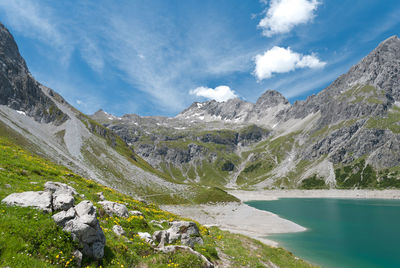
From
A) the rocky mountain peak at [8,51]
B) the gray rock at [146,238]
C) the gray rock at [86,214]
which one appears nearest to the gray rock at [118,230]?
the gray rock at [146,238]

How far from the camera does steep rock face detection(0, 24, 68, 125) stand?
131 meters

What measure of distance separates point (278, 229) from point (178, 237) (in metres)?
64.0

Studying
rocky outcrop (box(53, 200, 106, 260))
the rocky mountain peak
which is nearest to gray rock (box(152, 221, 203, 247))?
rocky outcrop (box(53, 200, 106, 260))

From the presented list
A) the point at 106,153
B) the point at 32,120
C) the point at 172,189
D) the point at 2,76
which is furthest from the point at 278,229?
the point at 2,76

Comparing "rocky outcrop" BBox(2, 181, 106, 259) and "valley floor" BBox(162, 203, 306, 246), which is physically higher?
"rocky outcrop" BBox(2, 181, 106, 259)

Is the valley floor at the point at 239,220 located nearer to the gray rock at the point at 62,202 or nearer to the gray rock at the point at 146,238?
the gray rock at the point at 146,238

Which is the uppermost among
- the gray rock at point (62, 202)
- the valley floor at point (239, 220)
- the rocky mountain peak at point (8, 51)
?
the rocky mountain peak at point (8, 51)

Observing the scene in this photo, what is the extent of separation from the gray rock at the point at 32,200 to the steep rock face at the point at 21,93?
Answer: 15108cm

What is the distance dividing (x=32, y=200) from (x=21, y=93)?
168m

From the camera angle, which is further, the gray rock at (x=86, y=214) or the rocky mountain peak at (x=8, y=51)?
the rocky mountain peak at (x=8, y=51)

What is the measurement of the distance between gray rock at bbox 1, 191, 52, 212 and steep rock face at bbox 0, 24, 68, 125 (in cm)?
15108

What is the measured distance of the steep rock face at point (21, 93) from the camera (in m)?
131

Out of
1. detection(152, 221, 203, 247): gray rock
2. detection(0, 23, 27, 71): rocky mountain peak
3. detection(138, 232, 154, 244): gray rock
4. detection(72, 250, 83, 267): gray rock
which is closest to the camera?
detection(72, 250, 83, 267): gray rock

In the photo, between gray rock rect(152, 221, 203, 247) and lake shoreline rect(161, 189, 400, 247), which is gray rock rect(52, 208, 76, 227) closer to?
gray rock rect(152, 221, 203, 247)
